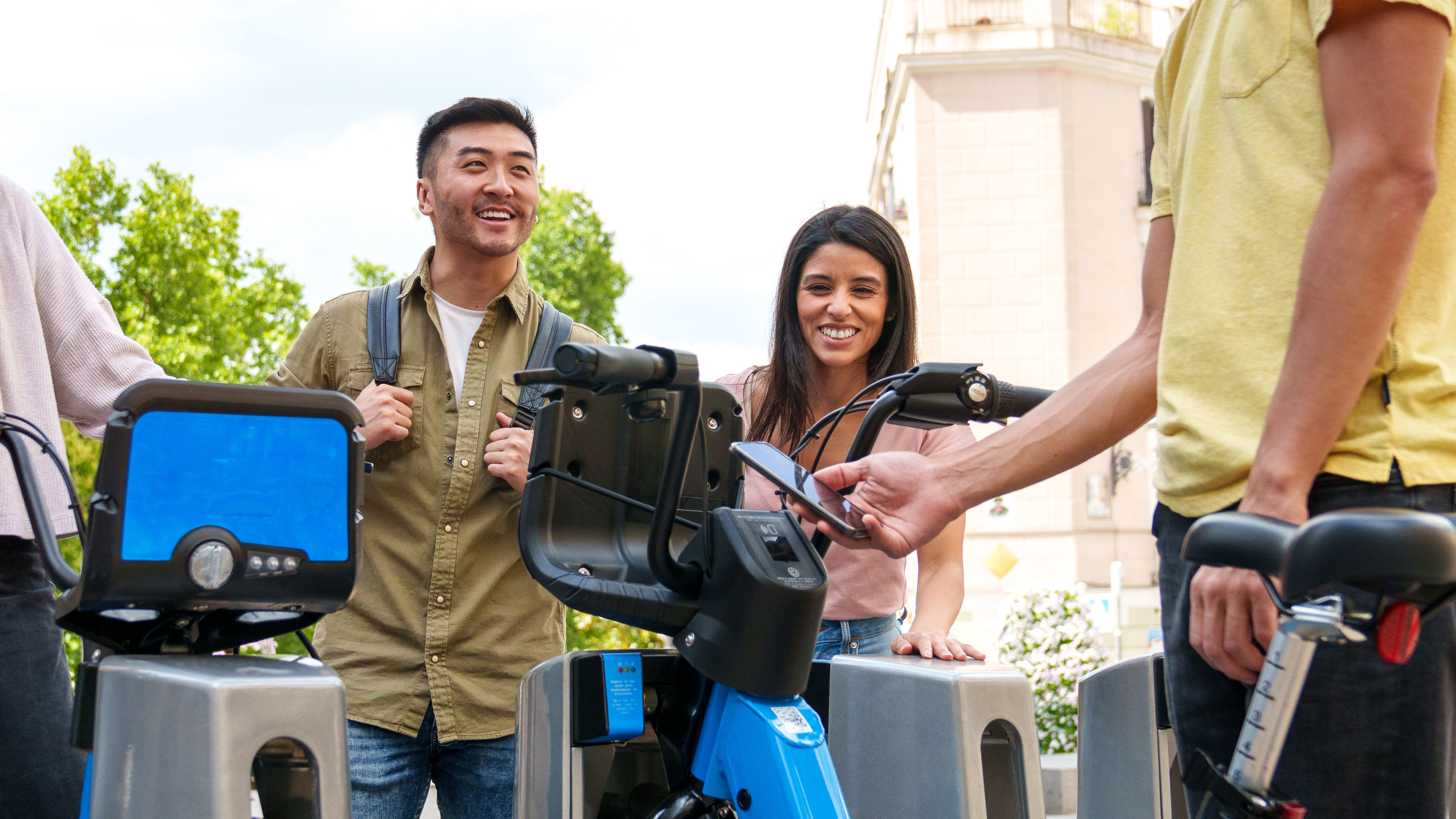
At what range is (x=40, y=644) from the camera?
1.83 metres

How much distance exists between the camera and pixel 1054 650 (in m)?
6.00

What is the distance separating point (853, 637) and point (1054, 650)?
3777mm

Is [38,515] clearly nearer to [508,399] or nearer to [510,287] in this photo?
[508,399]

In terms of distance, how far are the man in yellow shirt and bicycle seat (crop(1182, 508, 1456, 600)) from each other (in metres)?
0.21

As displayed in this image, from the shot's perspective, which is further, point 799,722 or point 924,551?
point 924,551

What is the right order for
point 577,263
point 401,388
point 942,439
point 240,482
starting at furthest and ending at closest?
point 577,263 < point 942,439 < point 401,388 < point 240,482

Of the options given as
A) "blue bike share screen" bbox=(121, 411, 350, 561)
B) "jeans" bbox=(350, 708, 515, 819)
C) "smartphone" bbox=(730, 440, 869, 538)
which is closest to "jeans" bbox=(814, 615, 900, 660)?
"jeans" bbox=(350, 708, 515, 819)

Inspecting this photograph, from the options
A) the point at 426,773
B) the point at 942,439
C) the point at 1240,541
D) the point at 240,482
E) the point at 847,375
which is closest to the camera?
the point at 1240,541

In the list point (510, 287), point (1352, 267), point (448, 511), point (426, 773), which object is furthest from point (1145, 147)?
point (1352, 267)

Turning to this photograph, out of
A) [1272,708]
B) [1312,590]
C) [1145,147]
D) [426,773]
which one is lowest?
[426,773]

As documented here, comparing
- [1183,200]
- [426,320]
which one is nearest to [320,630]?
[426,320]

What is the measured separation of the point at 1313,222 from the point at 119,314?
15.6 m

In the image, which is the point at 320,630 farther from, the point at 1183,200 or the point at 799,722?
the point at 1183,200

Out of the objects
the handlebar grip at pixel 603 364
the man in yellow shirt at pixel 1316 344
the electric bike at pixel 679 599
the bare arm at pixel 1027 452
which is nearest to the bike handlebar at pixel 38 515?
the electric bike at pixel 679 599
